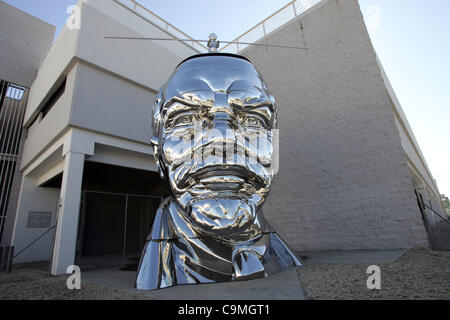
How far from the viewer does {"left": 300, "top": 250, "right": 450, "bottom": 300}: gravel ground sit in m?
1.75

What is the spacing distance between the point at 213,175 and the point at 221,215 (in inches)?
13.7

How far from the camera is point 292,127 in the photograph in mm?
6855

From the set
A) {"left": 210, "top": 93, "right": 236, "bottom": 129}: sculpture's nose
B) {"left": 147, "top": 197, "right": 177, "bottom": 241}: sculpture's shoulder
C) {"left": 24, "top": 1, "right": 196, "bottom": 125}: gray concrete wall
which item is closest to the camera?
{"left": 210, "top": 93, "right": 236, "bottom": 129}: sculpture's nose

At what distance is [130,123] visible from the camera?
6.21 metres

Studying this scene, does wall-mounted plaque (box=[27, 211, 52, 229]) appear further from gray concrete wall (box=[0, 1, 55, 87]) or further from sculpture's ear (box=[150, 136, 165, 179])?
sculpture's ear (box=[150, 136, 165, 179])

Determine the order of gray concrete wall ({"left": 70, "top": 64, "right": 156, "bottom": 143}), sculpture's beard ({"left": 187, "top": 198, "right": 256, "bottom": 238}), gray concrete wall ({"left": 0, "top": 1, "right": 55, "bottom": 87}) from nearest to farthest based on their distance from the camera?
Result: sculpture's beard ({"left": 187, "top": 198, "right": 256, "bottom": 238}) < gray concrete wall ({"left": 70, "top": 64, "right": 156, "bottom": 143}) < gray concrete wall ({"left": 0, "top": 1, "right": 55, "bottom": 87})

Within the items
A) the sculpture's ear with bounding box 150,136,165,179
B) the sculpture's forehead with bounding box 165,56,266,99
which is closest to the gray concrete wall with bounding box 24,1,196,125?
the sculpture's ear with bounding box 150,136,165,179

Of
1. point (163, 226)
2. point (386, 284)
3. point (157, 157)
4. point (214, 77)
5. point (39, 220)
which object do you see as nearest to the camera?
point (386, 284)

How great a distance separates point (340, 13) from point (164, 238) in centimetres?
735

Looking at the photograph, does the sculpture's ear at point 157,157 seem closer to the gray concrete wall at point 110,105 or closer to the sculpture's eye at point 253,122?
the sculpture's eye at point 253,122

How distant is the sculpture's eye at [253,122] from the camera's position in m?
2.35

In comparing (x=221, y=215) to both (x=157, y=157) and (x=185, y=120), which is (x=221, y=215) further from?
(x=157, y=157)

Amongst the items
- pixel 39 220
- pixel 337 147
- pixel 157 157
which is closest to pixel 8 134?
pixel 39 220
